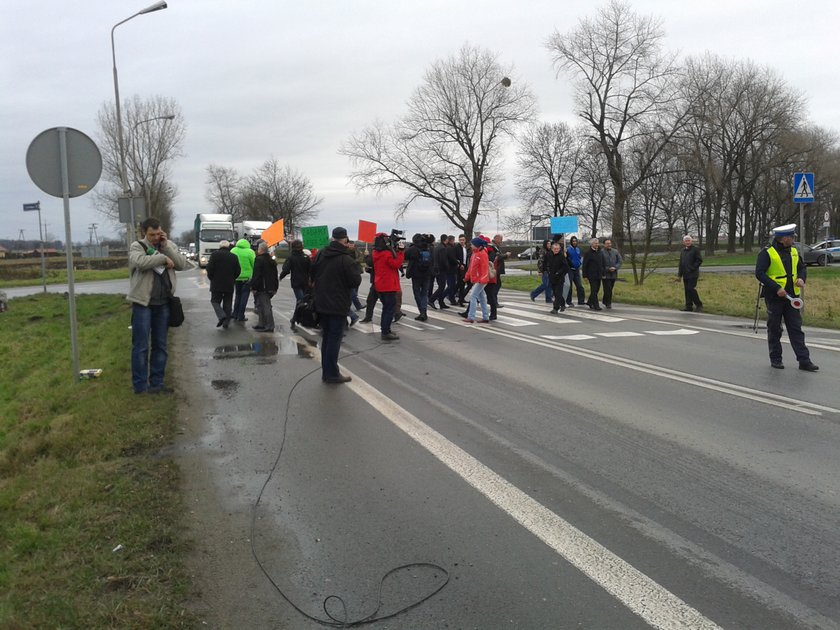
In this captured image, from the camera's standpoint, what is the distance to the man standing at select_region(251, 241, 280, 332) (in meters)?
13.2

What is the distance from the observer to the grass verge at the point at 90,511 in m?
3.18

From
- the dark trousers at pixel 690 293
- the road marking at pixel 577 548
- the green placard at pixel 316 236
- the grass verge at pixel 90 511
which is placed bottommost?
the road marking at pixel 577 548

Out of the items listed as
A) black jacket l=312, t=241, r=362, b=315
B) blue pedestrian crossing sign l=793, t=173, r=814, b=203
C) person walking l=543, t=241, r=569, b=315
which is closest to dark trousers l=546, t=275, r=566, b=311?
person walking l=543, t=241, r=569, b=315

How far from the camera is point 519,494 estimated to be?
4.62 meters

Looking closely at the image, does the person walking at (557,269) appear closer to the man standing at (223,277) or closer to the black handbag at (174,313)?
the man standing at (223,277)

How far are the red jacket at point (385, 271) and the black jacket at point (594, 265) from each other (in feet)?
21.1

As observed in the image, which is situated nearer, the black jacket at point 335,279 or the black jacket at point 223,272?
the black jacket at point 335,279

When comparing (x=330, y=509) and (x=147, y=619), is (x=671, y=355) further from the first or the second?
(x=147, y=619)

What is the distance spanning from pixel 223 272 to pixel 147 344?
233 inches

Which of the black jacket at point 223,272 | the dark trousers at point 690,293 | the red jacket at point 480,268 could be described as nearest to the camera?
the black jacket at point 223,272

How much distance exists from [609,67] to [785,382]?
43319 mm

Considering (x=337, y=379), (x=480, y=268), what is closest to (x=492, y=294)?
(x=480, y=268)

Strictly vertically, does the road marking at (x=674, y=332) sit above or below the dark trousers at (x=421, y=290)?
below

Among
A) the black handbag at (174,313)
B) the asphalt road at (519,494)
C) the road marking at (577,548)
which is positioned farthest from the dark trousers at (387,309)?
the road marking at (577,548)
